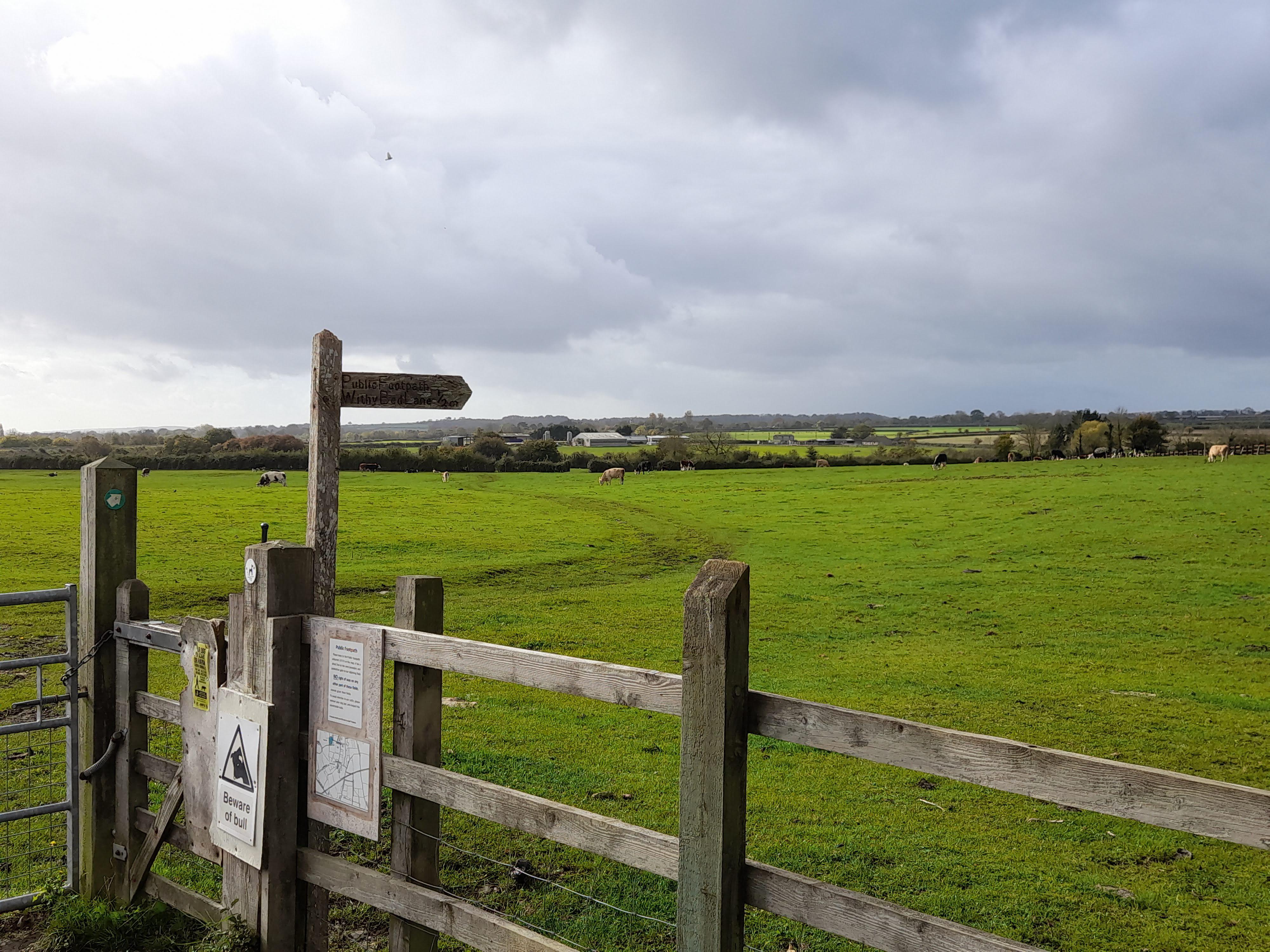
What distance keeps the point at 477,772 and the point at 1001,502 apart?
38901 mm

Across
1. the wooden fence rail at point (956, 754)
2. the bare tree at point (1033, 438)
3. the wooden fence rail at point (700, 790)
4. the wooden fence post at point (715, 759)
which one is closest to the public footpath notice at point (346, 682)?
the wooden fence rail at point (700, 790)

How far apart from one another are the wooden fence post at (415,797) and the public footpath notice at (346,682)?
8.0 inches

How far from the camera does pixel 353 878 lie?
472cm

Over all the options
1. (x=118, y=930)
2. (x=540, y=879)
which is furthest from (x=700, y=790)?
(x=118, y=930)

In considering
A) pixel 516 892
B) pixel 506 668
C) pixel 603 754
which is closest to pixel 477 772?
pixel 603 754

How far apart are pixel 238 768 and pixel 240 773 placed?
41mm

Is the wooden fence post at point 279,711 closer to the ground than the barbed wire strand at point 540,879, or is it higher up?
higher up

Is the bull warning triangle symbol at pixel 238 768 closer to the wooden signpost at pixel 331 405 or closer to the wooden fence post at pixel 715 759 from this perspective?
the wooden signpost at pixel 331 405

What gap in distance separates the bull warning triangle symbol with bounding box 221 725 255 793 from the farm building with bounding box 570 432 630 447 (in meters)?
95.6

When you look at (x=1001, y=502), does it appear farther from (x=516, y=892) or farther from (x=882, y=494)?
A: (x=516, y=892)

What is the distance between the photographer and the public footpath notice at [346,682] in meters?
4.70

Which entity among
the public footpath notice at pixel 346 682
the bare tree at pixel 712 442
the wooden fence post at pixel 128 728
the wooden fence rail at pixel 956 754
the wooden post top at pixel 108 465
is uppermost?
the bare tree at pixel 712 442

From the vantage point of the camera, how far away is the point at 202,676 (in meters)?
5.48

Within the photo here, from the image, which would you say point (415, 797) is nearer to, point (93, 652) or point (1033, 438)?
point (93, 652)
